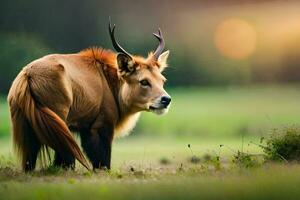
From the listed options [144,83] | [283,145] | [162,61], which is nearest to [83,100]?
[144,83]

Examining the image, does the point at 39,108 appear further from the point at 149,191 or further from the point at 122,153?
the point at 122,153

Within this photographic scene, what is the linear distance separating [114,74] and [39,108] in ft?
6.22

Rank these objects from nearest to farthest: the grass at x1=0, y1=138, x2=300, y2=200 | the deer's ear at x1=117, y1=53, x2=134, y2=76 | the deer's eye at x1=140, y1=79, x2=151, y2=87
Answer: the grass at x1=0, y1=138, x2=300, y2=200 < the deer's ear at x1=117, y1=53, x2=134, y2=76 < the deer's eye at x1=140, y1=79, x2=151, y2=87

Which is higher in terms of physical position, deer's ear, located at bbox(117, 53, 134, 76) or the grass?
deer's ear, located at bbox(117, 53, 134, 76)

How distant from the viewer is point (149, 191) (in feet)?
28.8

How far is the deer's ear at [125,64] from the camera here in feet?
40.5

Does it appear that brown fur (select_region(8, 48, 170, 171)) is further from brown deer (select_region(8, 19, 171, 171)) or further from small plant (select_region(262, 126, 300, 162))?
small plant (select_region(262, 126, 300, 162))

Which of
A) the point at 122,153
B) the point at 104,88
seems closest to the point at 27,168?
the point at 104,88

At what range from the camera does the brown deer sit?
11039mm

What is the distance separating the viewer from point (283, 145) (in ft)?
38.5

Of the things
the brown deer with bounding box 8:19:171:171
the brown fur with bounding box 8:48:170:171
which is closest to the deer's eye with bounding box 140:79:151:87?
the brown deer with bounding box 8:19:171:171

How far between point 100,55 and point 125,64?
1.58ft

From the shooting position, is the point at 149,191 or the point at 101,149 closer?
the point at 149,191

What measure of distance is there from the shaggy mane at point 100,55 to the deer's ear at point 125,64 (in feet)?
0.86
